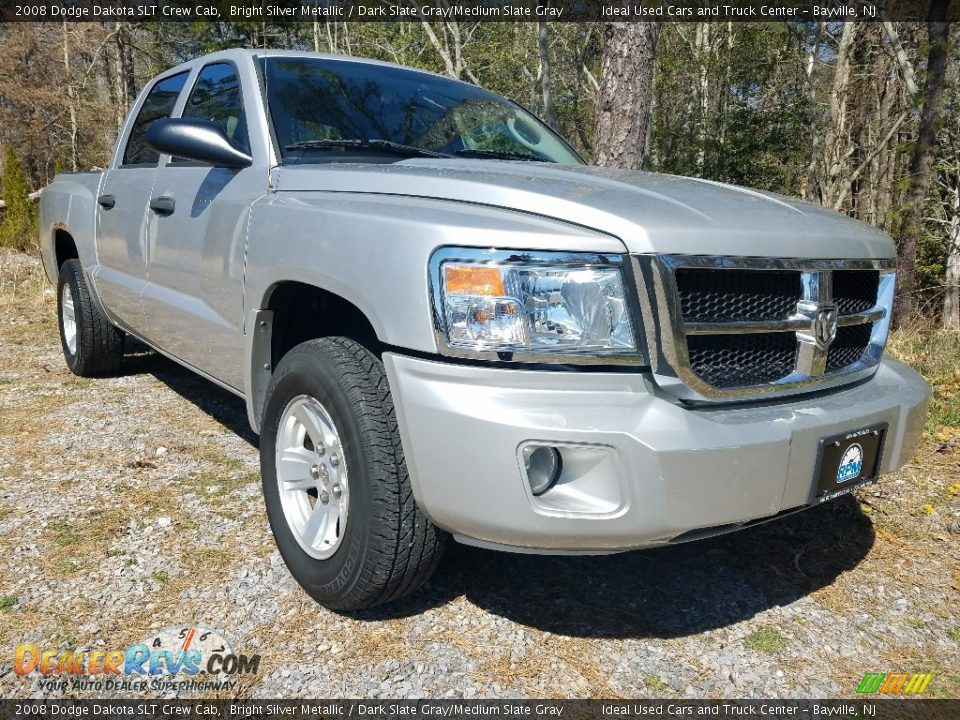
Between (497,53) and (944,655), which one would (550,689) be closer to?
(944,655)

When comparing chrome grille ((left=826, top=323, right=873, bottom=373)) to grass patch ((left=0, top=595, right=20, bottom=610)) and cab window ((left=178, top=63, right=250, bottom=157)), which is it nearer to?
cab window ((left=178, top=63, right=250, bottom=157))

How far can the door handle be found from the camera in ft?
10.6

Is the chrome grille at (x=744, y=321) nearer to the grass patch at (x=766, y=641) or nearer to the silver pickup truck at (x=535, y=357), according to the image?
the silver pickup truck at (x=535, y=357)

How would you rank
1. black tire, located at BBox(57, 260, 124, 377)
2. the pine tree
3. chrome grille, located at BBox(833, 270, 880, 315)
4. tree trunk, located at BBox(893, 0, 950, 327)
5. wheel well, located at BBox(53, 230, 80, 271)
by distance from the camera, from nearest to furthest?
chrome grille, located at BBox(833, 270, 880, 315)
black tire, located at BBox(57, 260, 124, 377)
wheel well, located at BBox(53, 230, 80, 271)
tree trunk, located at BBox(893, 0, 950, 327)
the pine tree

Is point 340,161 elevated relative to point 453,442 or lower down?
elevated

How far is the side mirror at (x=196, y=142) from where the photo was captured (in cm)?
262

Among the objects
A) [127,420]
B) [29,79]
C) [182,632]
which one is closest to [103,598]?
[182,632]

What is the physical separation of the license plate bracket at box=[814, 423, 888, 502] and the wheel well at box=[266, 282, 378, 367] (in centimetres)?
135

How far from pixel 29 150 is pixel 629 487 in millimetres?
27277

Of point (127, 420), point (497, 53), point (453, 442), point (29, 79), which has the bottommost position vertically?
point (127, 420)

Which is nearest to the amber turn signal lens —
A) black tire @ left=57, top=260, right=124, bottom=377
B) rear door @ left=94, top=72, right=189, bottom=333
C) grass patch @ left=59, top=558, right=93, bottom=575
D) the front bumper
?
the front bumper

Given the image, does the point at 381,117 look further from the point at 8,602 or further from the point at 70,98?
the point at 70,98

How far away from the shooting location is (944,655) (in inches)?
88.0

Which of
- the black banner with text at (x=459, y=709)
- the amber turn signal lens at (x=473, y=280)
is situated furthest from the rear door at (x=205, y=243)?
the black banner with text at (x=459, y=709)
